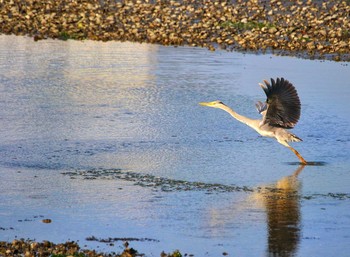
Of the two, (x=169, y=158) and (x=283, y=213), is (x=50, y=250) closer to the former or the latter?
(x=283, y=213)

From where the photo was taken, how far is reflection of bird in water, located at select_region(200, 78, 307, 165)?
1460cm

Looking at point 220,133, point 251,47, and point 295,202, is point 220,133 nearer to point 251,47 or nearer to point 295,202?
point 295,202

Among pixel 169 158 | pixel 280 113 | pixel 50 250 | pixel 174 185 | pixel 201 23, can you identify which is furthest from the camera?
pixel 201 23

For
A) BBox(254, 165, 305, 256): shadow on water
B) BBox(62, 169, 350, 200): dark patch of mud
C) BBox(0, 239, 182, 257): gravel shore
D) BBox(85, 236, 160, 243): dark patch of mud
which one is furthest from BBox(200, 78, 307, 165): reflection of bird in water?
BBox(0, 239, 182, 257): gravel shore

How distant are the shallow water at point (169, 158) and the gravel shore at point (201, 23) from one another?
207 cm

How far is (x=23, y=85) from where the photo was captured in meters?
20.6

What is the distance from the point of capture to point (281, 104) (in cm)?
1479

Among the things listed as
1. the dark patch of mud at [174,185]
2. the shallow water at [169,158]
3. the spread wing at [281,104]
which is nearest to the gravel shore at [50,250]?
the shallow water at [169,158]

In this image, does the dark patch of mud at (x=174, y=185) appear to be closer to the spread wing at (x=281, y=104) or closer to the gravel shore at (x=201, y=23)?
the spread wing at (x=281, y=104)

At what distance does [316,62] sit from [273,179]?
1115cm

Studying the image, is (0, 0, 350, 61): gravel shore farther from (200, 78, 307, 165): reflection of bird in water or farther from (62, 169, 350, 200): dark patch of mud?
(62, 169, 350, 200): dark patch of mud

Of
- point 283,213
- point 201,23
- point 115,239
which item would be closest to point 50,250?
point 115,239

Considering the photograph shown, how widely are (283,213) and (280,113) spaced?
3.46 m

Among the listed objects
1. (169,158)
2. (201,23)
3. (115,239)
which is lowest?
(169,158)
